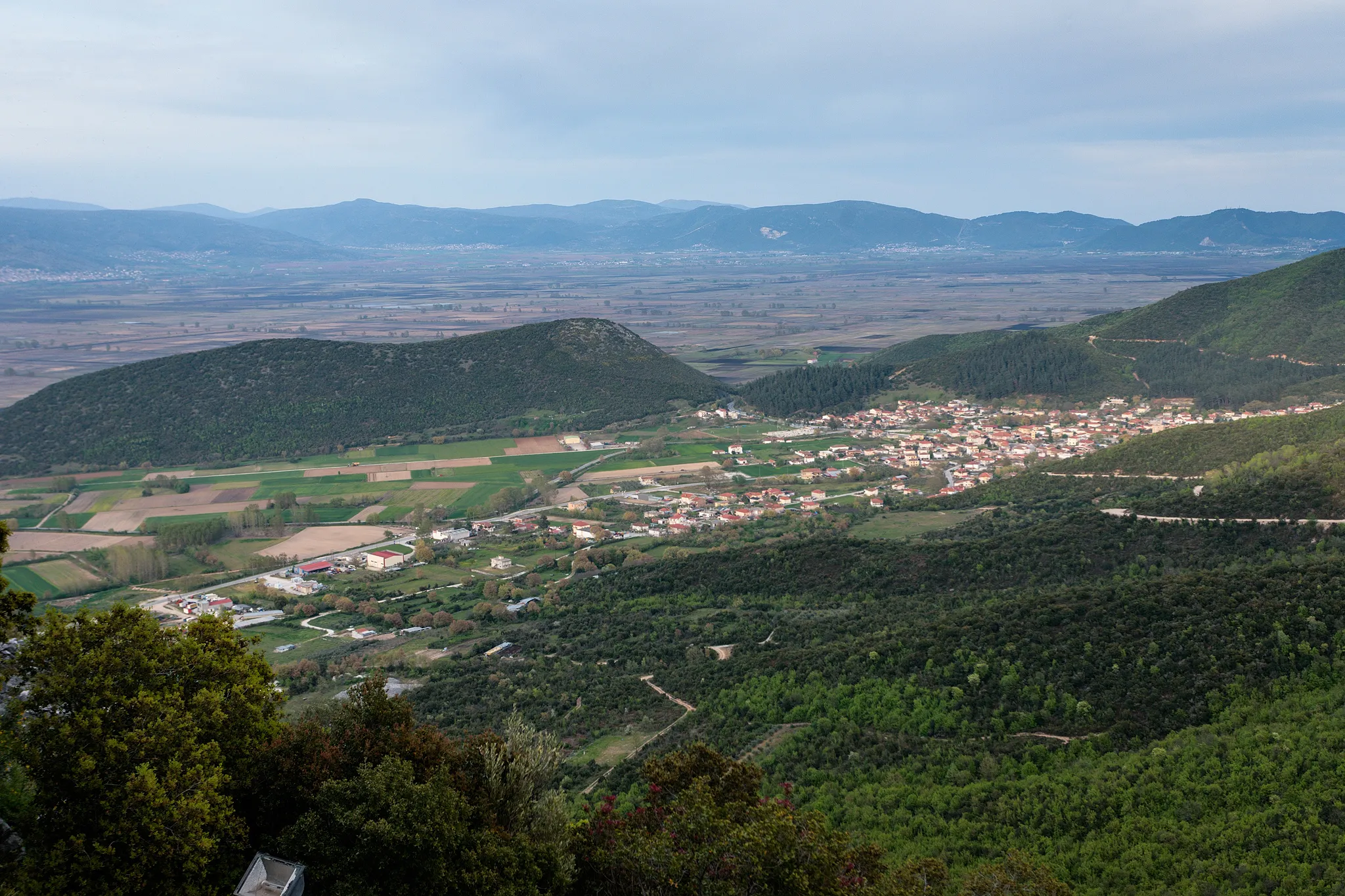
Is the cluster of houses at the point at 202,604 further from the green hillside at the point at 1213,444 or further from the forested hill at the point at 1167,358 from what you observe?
the forested hill at the point at 1167,358

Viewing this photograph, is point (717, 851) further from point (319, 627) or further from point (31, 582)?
point (31, 582)

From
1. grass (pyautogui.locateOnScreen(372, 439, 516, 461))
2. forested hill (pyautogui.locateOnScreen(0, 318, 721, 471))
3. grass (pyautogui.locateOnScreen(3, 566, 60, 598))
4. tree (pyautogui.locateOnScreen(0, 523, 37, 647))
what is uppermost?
tree (pyautogui.locateOnScreen(0, 523, 37, 647))

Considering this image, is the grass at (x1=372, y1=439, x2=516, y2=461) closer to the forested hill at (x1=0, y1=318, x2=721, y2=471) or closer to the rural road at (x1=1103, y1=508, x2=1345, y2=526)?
the forested hill at (x1=0, y1=318, x2=721, y2=471)

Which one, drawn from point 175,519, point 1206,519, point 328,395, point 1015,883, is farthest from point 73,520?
point 1015,883

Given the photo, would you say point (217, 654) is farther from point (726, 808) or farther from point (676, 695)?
point (676, 695)

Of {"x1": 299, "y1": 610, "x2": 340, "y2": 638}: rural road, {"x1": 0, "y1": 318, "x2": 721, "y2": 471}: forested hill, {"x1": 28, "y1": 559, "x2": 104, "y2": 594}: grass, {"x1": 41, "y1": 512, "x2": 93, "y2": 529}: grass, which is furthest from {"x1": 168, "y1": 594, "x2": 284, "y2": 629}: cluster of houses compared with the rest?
{"x1": 0, "y1": 318, "x2": 721, "y2": 471}: forested hill

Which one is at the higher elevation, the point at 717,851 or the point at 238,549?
the point at 717,851

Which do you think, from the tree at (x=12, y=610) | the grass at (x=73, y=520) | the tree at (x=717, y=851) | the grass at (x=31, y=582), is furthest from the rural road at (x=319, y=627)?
the tree at (x=717, y=851)
